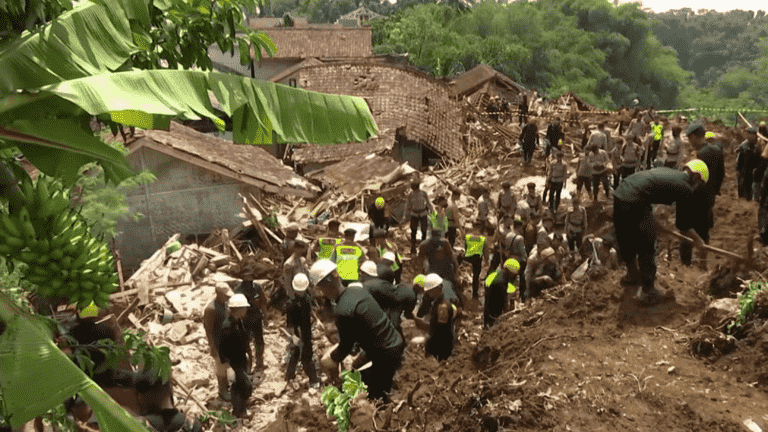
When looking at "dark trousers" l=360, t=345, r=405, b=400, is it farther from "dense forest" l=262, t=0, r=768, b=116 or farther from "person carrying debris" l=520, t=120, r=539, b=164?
"dense forest" l=262, t=0, r=768, b=116

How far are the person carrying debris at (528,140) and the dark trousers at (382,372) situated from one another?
1500 centimetres

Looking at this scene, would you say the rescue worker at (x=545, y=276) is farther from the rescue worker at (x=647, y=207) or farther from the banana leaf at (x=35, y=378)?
the banana leaf at (x=35, y=378)

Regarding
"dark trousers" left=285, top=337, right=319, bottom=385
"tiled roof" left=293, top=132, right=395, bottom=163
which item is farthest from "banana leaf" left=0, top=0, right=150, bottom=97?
"tiled roof" left=293, top=132, right=395, bottom=163

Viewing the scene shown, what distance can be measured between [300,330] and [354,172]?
12160mm

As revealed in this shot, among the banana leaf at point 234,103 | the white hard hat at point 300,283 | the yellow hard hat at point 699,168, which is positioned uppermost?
the banana leaf at point 234,103

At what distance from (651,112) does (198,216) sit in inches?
624

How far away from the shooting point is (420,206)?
13812mm

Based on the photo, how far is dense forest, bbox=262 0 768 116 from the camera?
6253 cm

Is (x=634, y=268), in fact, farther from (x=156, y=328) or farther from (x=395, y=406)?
(x=156, y=328)

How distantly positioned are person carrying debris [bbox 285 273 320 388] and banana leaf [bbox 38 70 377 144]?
444 cm

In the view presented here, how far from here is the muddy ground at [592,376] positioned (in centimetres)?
555

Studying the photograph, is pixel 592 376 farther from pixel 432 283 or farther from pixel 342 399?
pixel 342 399

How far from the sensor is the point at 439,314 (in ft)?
24.9

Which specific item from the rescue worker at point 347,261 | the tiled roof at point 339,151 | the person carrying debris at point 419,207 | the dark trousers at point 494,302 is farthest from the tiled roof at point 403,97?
the dark trousers at point 494,302
